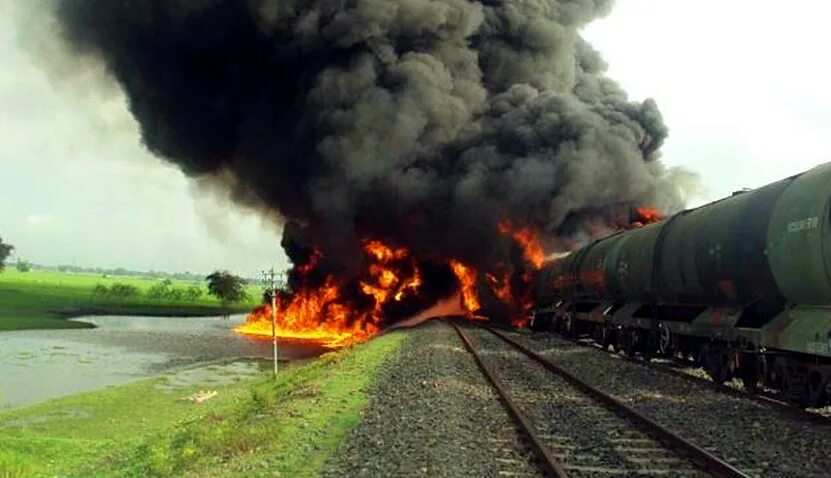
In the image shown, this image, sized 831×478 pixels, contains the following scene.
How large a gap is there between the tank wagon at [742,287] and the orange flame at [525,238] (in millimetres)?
20998

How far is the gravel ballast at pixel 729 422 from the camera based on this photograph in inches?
380

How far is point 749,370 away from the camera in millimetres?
15945

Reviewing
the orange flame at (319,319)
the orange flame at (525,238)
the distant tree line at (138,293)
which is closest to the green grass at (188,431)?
the orange flame at (525,238)

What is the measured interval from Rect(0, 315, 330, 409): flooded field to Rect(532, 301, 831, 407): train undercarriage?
68.6 ft

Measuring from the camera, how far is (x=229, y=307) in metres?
124

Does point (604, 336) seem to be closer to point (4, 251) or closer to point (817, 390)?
Result: point (817, 390)

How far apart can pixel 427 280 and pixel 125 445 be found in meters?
39.4

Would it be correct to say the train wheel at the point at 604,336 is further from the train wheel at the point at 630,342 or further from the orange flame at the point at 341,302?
the orange flame at the point at 341,302

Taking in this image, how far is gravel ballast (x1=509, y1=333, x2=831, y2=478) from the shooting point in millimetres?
9656

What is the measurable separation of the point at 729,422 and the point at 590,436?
2.87 meters

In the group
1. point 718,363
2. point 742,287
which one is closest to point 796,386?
point 742,287

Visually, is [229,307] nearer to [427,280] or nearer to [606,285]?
[427,280]

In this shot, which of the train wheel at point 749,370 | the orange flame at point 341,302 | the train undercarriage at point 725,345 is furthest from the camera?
the orange flame at point 341,302

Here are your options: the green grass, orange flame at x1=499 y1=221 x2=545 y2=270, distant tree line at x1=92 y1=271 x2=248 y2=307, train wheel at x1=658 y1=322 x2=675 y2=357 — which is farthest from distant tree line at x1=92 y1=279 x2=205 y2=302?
train wheel at x1=658 y1=322 x2=675 y2=357
